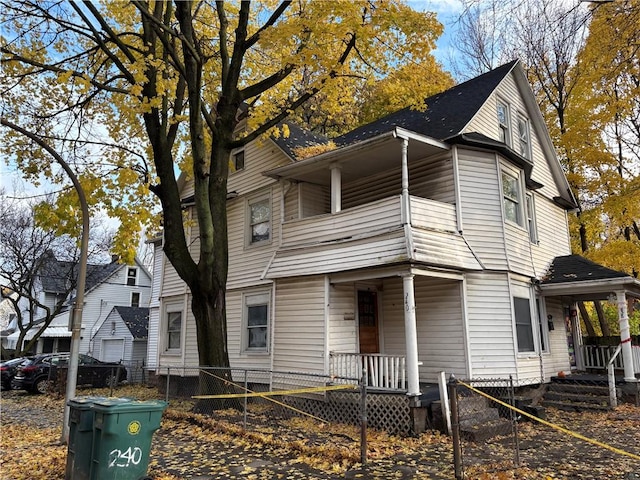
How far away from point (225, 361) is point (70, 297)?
114ft

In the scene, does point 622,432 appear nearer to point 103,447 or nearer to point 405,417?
point 405,417

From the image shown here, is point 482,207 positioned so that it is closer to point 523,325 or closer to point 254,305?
point 523,325

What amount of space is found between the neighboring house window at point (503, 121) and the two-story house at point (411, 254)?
0.20 ft

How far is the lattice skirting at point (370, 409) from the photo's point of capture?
31.6 feet

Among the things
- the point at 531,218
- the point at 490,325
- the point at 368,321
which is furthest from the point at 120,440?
the point at 531,218

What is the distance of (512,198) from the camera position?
13117mm

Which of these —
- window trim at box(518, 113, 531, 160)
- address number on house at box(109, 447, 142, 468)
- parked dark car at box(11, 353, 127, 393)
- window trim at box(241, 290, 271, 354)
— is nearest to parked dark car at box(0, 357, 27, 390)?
parked dark car at box(11, 353, 127, 393)

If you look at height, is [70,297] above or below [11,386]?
above

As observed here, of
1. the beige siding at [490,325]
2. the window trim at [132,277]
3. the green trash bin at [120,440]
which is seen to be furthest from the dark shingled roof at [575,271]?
the window trim at [132,277]

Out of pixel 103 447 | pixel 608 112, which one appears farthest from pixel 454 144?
pixel 103 447

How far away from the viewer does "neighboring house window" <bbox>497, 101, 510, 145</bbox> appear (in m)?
14.5

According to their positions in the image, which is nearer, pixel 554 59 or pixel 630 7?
pixel 630 7

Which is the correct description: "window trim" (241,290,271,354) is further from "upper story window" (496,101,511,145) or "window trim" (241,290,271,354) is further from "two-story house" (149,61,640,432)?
"upper story window" (496,101,511,145)

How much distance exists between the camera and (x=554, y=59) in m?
22.9
